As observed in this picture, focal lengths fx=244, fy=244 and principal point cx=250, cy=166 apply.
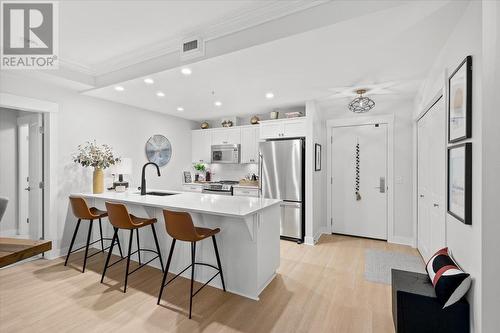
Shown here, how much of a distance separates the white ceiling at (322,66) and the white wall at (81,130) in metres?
0.31

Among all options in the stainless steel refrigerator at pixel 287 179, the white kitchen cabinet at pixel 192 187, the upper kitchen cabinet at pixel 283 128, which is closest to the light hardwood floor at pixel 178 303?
the stainless steel refrigerator at pixel 287 179

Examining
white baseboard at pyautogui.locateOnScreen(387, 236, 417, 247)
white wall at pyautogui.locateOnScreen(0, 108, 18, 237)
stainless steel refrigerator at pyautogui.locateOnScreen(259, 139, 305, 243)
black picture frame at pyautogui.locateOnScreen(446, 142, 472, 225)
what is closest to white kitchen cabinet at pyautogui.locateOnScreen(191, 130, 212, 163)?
stainless steel refrigerator at pyautogui.locateOnScreen(259, 139, 305, 243)

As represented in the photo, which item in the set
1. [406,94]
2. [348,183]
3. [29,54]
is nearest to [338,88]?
[406,94]

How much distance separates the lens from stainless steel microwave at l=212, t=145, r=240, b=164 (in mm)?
5297

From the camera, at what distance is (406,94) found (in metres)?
3.77

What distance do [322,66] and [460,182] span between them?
172 cm

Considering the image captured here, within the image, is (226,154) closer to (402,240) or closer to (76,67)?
(76,67)

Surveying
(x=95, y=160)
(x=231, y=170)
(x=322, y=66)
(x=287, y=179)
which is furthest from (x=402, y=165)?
(x=95, y=160)

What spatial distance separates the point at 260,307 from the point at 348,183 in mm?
3080

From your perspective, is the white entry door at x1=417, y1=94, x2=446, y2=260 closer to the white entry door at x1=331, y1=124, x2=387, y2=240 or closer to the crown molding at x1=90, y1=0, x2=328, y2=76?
the white entry door at x1=331, y1=124, x2=387, y2=240

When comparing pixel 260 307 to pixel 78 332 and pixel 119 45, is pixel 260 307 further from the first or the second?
pixel 119 45

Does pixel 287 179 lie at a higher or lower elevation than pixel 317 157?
lower

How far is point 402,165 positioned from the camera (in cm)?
418

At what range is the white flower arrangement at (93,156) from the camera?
3.62m
